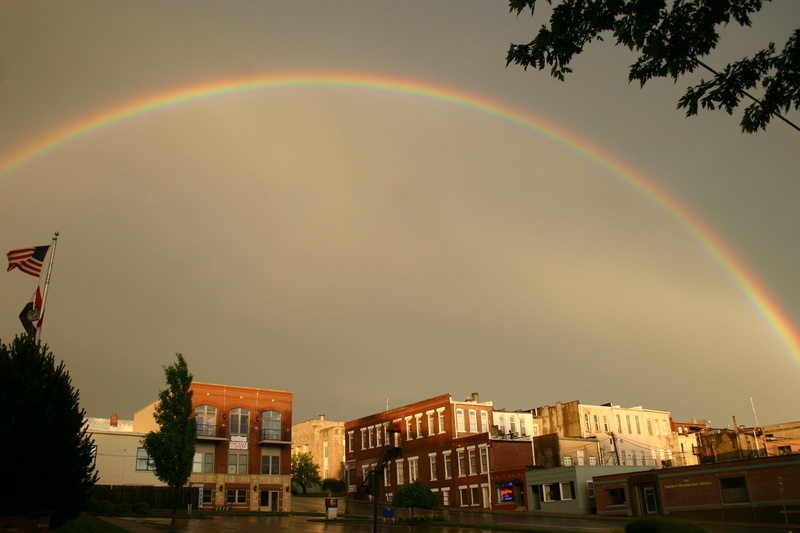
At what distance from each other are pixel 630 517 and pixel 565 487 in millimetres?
9235

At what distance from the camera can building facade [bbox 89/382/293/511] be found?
63.0 meters

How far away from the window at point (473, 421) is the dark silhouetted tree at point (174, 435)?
104 ft

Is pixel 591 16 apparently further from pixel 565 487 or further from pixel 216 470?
pixel 216 470

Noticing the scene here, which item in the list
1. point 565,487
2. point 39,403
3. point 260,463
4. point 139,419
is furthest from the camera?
point 139,419

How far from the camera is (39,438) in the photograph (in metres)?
17.2

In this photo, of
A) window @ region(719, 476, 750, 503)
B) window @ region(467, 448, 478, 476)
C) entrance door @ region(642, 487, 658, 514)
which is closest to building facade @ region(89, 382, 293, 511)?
window @ region(467, 448, 478, 476)

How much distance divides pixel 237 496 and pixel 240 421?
272 inches

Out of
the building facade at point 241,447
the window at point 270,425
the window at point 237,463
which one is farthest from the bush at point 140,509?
the window at point 270,425

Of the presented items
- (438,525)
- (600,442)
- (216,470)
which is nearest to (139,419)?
(216,470)

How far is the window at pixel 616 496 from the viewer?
51.0 m

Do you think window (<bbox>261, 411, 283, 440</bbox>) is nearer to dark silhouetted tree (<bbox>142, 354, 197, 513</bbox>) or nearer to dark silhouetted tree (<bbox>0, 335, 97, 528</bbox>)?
dark silhouetted tree (<bbox>142, 354, 197, 513</bbox>)

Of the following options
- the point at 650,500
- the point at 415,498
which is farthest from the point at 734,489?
the point at 415,498

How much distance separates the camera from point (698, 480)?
4556 centimetres

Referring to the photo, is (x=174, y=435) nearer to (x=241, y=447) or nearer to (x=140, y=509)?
(x=140, y=509)
